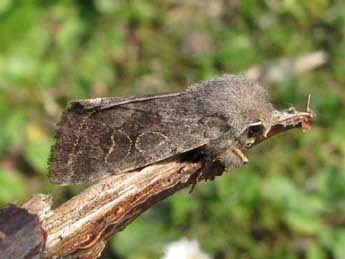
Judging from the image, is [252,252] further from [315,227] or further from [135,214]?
[135,214]

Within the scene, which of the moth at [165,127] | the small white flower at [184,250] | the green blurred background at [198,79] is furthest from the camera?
the green blurred background at [198,79]

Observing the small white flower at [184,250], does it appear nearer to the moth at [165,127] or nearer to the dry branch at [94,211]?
the moth at [165,127]

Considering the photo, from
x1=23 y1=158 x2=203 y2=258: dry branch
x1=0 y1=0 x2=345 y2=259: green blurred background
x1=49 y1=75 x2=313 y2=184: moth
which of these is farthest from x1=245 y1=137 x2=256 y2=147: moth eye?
x1=0 y1=0 x2=345 y2=259: green blurred background

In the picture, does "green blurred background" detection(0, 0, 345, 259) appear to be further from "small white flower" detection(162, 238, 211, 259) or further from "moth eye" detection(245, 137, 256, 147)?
"moth eye" detection(245, 137, 256, 147)

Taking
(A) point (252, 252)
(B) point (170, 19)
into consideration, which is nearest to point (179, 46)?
(B) point (170, 19)

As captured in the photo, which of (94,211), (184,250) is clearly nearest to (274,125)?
(94,211)

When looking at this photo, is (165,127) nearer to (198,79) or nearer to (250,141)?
(250,141)

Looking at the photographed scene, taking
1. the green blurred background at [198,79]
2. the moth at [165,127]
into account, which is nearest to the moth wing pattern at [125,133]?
the moth at [165,127]
